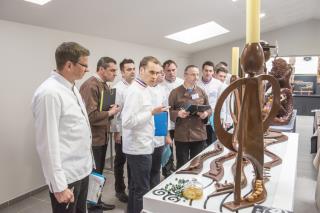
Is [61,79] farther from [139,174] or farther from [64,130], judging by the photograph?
[139,174]

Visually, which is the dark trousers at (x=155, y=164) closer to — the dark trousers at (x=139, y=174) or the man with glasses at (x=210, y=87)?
the dark trousers at (x=139, y=174)

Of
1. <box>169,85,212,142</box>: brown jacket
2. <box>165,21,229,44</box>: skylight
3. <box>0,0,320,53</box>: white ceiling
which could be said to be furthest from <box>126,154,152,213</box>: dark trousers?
<box>165,21,229,44</box>: skylight

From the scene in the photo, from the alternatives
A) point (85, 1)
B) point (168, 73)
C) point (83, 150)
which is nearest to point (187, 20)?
point (168, 73)

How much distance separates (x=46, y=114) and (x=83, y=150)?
0.87 ft

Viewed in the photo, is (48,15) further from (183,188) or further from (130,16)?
(183,188)

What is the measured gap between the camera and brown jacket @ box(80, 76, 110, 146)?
7.16 ft

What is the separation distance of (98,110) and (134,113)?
60 cm

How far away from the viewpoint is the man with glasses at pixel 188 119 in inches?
86.8

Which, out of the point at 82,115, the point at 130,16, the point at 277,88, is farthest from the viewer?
the point at 130,16

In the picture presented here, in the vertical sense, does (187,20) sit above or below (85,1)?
above

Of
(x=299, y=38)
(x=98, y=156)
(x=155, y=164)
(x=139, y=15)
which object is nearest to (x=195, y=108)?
(x=155, y=164)

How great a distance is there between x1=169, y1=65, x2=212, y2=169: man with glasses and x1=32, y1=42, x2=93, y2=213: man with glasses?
0.96 metres

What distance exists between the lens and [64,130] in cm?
124

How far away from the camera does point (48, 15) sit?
2553 millimetres
